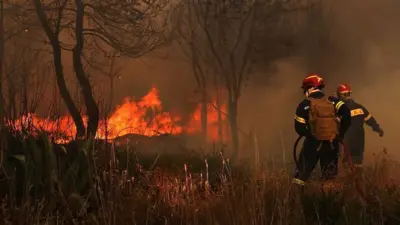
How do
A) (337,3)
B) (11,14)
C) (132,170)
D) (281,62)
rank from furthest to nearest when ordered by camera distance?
1. (337,3)
2. (281,62)
3. (11,14)
4. (132,170)

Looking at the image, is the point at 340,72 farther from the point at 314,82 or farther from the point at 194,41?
the point at 314,82

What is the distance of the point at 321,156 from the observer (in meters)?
6.24

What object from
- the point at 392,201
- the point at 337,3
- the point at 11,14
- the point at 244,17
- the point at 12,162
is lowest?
the point at 392,201

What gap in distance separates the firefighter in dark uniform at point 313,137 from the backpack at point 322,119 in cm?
6

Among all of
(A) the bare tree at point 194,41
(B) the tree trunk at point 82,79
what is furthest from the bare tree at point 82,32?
(A) the bare tree at point 194,41

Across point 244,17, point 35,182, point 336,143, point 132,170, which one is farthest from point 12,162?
point 244,17

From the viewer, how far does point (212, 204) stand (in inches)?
168

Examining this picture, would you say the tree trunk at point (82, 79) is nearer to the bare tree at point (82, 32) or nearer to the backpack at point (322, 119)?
the bare tree at point (82, 32)

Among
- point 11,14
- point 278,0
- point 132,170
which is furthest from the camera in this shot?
point 278,0

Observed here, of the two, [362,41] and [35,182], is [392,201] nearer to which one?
[35,182]

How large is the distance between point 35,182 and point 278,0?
12.2m

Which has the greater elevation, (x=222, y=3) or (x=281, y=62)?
(x=222, y=3)

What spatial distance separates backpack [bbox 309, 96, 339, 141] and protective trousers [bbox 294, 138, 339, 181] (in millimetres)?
134

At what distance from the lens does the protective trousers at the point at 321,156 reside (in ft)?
20.1
